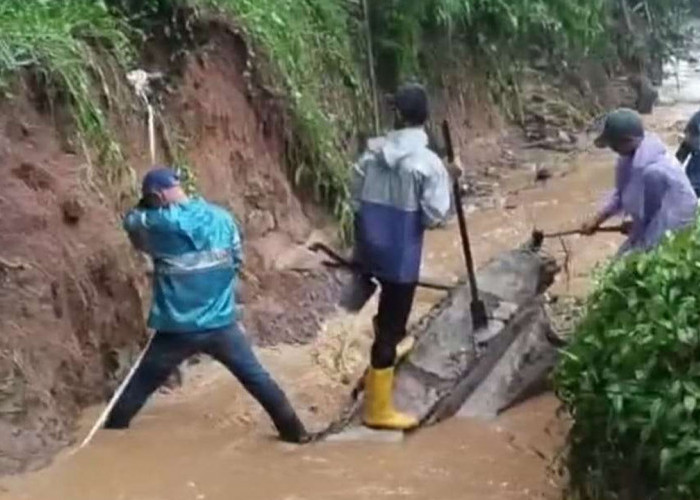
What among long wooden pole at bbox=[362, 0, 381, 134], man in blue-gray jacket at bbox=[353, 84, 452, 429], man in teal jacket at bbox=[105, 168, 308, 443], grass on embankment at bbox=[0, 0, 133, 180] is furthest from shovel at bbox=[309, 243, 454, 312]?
long wooden pole at bbox=[362, 0, 381, 134]

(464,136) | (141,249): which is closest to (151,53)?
(141,249)

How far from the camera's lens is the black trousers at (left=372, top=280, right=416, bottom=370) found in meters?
8.48

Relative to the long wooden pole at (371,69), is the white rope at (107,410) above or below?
below

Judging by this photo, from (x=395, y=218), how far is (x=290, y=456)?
4.55 ft

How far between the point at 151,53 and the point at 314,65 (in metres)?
2.25

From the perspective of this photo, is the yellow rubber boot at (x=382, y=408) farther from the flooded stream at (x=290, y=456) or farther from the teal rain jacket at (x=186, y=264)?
the teal rain jacket at (x=186, y=264)

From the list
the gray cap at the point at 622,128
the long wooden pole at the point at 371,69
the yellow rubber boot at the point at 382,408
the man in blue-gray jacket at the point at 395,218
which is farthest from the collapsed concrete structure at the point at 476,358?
the long wooden pole at the point at 371,69

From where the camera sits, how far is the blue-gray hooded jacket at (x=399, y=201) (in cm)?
830

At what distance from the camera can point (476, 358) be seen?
8867 millimetres

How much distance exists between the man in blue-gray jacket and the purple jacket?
1.05 metres

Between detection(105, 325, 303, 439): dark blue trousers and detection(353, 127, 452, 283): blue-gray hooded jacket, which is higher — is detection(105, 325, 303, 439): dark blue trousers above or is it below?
below

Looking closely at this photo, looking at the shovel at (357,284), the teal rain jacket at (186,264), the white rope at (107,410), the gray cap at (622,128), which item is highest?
the gray cap at (622,128)

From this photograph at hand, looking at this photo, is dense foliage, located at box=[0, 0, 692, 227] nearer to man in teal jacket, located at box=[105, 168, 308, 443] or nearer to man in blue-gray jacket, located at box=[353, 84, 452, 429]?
man in teal jacket, located at box=[105, 168, 308, 443]

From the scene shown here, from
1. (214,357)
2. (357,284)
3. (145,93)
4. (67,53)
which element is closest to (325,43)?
(145,93)
